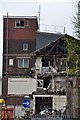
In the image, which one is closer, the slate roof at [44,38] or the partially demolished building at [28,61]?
the partially demolished building at [28,61]

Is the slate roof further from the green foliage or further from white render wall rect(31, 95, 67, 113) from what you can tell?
the green foliage

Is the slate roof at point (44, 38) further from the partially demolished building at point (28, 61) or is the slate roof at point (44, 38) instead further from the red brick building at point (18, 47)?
the red brick building at point (18, 47)

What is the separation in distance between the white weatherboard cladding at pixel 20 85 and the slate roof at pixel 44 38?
541 cm

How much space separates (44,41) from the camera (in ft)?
211

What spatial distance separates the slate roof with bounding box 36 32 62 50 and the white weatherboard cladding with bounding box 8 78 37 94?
17.7 feet

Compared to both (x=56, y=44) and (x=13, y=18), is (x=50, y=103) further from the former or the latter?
(x=13, y=18)

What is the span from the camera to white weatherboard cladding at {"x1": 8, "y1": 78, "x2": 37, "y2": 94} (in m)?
61.1

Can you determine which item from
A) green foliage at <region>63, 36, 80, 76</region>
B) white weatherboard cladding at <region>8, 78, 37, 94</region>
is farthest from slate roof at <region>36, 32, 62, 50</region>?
green foliage at <region>63, 36, 80, 76</region>

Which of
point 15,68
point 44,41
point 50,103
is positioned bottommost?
point 50,103

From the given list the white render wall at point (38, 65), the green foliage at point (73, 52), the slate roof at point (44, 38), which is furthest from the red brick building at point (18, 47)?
the green foliage at point (73, 52)

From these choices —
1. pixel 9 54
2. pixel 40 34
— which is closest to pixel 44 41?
pixel 40 34

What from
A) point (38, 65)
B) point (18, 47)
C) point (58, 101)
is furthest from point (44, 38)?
point (58, 101)

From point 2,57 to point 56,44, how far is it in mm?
8442

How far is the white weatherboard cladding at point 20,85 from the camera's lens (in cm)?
6109
